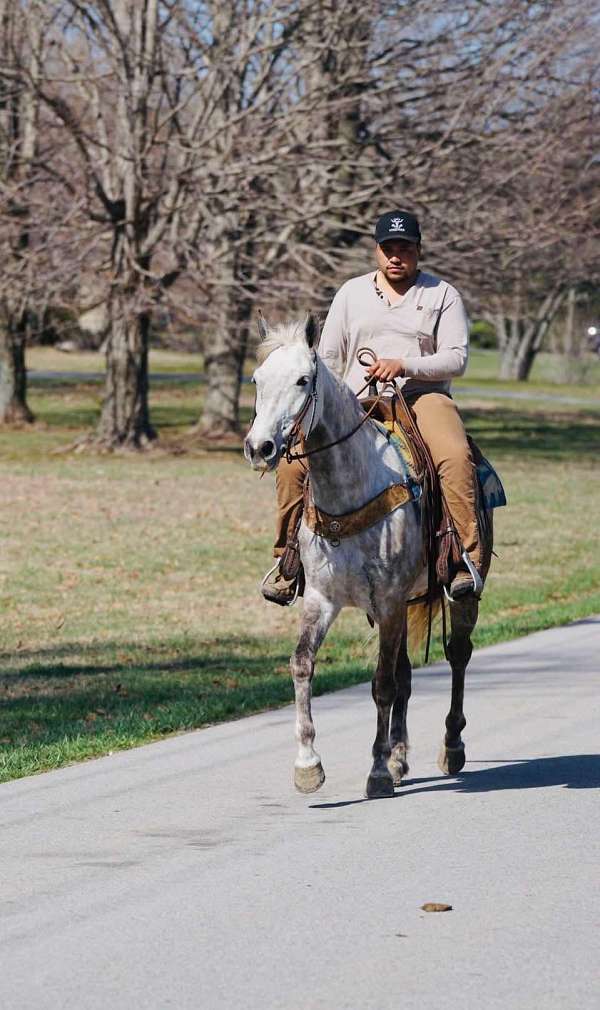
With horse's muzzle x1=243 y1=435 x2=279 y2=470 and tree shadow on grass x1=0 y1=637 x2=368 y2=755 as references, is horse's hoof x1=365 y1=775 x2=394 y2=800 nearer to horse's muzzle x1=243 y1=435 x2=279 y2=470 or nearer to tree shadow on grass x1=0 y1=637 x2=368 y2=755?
horse's muzzle x1=243 y1=435 x2=279 y2=470

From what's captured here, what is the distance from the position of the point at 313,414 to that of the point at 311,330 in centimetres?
38

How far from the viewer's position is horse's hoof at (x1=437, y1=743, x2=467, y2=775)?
8711 millimetres

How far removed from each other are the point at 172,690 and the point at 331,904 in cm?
542

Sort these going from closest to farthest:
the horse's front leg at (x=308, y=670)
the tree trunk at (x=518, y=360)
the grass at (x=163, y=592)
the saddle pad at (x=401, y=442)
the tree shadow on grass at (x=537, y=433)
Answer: the horse's front leg at (x=308, y=670) → the saddle pad at (x=401, y=442) → the grass at (x=163, y=592) → the tree shadow on grass at (x=537, y=433) → the tree trunk at (x=518, y=360)

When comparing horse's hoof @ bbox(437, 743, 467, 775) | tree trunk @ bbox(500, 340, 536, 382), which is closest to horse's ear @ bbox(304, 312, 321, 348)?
horse's hoof @ bbox(437, 743, 467, 775)

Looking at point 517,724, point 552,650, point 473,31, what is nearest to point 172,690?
point 517,724

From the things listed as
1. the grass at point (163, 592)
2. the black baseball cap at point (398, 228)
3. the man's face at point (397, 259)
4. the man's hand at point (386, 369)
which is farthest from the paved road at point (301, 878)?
the black baseball cap at point (398, 228)

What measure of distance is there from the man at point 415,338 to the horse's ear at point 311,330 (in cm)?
93

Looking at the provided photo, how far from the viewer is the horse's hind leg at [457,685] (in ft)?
28.5

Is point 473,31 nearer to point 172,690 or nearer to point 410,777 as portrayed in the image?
point 172,690

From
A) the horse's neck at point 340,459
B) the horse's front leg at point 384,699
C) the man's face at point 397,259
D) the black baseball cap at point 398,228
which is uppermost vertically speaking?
the black baseball cap at point 398,228

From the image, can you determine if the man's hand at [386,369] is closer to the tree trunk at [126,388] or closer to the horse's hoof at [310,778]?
the horse's hoof at [310,778]

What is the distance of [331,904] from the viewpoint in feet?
20.1

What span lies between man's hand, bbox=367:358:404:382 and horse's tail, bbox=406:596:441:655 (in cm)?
151
